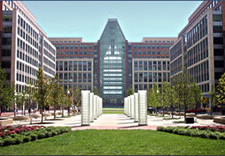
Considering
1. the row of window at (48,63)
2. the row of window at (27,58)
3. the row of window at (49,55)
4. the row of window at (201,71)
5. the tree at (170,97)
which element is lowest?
the tree at (170,97)

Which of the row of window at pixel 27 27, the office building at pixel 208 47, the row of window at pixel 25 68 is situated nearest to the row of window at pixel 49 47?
the row of window at pixel 27 27

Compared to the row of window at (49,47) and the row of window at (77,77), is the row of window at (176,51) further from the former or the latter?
the row of window at (77,77)

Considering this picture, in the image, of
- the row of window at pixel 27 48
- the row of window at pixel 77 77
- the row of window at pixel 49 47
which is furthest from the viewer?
the row of window at pixel 77 77

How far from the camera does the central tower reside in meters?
155

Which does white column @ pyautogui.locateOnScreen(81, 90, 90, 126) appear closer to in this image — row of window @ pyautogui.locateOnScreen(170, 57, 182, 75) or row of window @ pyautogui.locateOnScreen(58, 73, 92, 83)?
row of window @ pyautogui.locateOnScreen(170, 57, 182, 75)

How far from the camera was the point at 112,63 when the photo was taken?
155 meters

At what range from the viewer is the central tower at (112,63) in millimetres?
155250

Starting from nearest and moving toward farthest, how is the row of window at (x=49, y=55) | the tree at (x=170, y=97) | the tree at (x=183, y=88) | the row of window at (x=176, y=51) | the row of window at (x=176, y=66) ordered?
the tree at (x=183, y=88) → the tree at (x=170, y=97) → the row of window at (x=176, y=66) → the row of window at (x=176, y=51) → the row of window at (x=49, y=55)

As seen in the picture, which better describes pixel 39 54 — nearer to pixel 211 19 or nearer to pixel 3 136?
pixel 211 19

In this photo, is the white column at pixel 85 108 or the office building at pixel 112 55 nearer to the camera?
the white column at pixel 85 108

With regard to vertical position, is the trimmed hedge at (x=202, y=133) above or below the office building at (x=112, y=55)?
below

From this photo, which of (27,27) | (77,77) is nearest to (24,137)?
(27,27)

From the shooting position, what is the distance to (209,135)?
16.0m

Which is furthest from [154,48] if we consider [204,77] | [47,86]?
[47,86]
